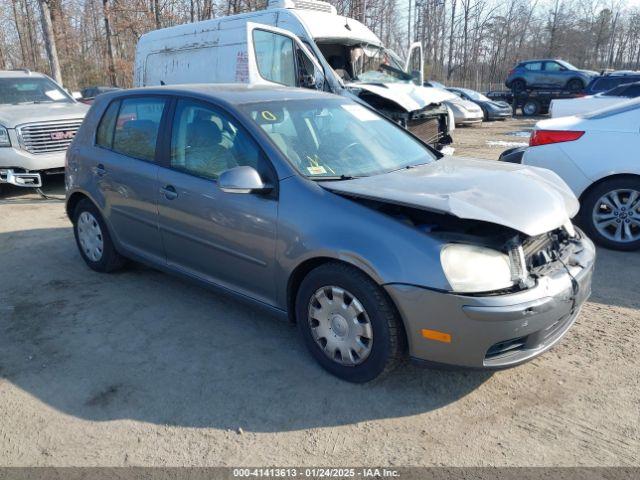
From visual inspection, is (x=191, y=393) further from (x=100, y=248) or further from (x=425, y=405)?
(x=100, y=248)

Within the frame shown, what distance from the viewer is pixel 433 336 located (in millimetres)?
2701

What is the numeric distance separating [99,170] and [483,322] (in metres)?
3.49

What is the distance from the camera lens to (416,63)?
13695mm

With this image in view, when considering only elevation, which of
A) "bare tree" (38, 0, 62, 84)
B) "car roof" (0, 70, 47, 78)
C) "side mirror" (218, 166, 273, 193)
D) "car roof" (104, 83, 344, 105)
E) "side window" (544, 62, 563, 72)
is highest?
"bare tree" (38, 0, 62, 84)

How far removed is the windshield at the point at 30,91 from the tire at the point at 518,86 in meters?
21.2

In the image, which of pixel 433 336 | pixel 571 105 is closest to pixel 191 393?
pixel 433 336

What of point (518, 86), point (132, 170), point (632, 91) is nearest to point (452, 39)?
point (518, 86)

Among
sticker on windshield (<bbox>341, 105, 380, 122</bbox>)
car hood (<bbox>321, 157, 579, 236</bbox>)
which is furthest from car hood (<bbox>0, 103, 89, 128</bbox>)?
car hood (<bbox>321, 157, 579, 236</bbox>)

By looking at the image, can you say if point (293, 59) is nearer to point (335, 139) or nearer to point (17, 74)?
point (17, 74)

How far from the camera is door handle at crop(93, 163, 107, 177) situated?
4.46 meters

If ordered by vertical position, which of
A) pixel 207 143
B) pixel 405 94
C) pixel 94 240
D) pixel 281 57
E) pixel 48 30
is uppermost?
pixel 48 30

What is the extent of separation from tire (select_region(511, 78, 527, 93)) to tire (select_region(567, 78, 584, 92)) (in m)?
1.93

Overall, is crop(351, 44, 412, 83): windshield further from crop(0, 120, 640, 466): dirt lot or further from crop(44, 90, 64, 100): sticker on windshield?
crop(0, 120, 640, 466): dirt lot

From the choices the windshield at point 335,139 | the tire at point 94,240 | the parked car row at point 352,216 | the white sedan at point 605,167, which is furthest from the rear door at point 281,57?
the windshield at point 335,139
